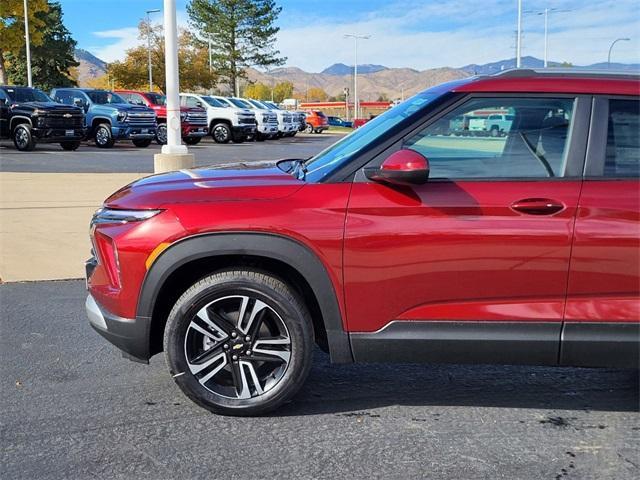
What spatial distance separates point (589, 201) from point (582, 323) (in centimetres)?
60

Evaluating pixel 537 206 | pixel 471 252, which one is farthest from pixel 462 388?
pixel 537 206

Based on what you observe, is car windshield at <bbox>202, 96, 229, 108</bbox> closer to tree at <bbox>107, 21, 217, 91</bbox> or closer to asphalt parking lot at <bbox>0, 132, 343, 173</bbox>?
asphalt parking lot at <bbox>0, 132, 343, 173</bbox>

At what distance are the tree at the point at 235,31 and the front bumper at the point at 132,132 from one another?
39.8 metres

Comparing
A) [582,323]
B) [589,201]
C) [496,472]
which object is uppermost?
[589,201]

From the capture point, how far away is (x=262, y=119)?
31.7 m

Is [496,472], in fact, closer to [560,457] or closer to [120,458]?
[560,457]

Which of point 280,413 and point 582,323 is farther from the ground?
point 582,323

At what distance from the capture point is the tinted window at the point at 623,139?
347cm

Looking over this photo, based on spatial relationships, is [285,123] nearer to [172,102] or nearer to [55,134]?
[55,134]

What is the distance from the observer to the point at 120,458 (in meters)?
3.24

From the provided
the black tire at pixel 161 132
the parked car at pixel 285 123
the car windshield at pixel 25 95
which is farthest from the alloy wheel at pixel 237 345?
the parked car at pixel 285 123

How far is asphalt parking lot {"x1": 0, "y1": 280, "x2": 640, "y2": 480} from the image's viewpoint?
317 cm

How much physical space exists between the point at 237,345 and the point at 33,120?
18955 millimetres

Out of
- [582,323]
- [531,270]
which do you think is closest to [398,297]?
[531,270]
